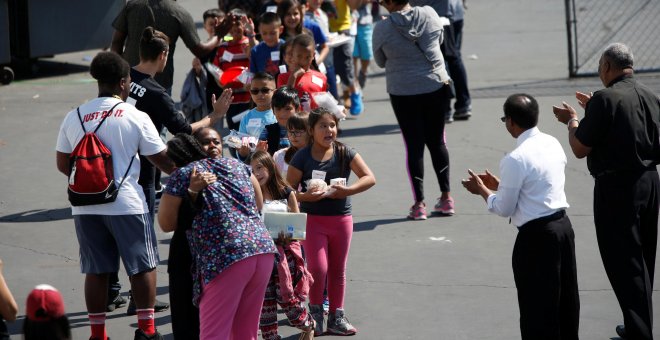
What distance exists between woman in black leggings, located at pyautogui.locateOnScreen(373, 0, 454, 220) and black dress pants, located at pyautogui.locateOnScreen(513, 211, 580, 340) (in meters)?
3.43

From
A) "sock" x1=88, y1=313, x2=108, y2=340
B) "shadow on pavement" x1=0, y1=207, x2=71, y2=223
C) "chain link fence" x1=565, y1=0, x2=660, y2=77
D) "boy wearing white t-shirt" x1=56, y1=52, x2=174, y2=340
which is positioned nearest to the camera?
"boy wearing white t-shirt" x1=56, y1=52, x2=174, y2=340

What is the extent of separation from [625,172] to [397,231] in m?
3.02

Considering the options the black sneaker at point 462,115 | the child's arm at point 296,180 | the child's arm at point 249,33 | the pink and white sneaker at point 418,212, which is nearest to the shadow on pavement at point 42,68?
the child's arm at point 249,33

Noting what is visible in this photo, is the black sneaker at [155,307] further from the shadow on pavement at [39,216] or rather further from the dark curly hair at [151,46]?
the shadow on pavement at [39,216]

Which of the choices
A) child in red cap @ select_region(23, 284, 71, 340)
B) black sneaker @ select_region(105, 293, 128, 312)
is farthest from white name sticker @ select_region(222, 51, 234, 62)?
child in red cap @ select_region(23, 284, 71, 340)

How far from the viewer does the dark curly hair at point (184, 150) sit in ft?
18.5

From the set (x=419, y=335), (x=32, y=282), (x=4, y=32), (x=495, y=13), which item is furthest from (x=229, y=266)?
(x=495, y=13)

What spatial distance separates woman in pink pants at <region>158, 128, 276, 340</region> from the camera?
545cm

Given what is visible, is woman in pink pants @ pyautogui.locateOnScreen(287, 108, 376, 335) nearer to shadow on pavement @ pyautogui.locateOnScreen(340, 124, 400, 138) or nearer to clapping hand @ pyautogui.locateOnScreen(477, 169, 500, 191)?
clapping hand @ pyautogui.locateOnScreen(477, 169, 500, 191)

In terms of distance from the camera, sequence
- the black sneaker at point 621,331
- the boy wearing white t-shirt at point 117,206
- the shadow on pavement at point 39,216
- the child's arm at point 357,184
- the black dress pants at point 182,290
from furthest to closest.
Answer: the shadow on pavement at point 39,216 → the child's arm at point 357,184 → the black sneaker at point 621,331 → the boy wearing white t-shirt at point 117,206 → the black dress pants at point 182,290

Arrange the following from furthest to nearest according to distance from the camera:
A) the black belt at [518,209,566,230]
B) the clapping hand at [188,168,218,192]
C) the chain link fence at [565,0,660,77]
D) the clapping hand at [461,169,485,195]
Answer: the chain link fence at [565,0,660,77] < the clapping hand at [461,169,485,195] < the black belt at [518,209,566,230] < the clapping hand at [188,168,218,192]

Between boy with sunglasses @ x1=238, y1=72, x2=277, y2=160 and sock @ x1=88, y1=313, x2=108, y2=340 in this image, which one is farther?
A: boy with sunglasses @ x1=238, y1=72, x2=277, y2=160

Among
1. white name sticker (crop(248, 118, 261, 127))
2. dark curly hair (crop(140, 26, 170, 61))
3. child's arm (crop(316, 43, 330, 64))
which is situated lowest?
child's arm (crop(316, 43, 330, 64))

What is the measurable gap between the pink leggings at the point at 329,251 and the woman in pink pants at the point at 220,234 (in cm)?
125
